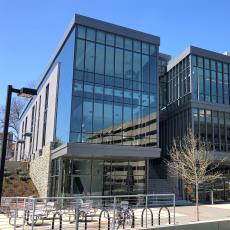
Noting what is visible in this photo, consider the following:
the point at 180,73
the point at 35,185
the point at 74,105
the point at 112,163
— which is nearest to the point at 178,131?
the point at 180,73

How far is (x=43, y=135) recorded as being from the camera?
3328 cm

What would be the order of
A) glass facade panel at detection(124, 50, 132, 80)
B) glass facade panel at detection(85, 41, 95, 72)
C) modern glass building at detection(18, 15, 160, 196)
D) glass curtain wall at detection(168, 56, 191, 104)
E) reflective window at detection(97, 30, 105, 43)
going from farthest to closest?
glass curtain wall at detection(168, 56, 191, 104) → glass facade panel at detection(124, 50, 132, 80) → reflective window at detection(97, 30, 105, 43) → glass facade panel at detection(85, 41, 95, 72) → modern glass building at detection(18, 15, 160, 196)

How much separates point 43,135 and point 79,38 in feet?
37.8

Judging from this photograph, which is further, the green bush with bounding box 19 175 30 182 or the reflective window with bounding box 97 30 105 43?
the green bush with bounding box 19 175 30 182

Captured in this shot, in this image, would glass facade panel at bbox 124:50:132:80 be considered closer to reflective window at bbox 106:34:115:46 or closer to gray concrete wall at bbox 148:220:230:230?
reflective window at bbox 106:34:115:46

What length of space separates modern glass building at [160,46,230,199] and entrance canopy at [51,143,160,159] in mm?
6701

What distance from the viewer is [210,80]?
32.7 meters

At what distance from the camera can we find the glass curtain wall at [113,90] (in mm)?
25062

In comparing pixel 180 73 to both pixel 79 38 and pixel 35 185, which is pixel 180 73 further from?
pixel 35 185

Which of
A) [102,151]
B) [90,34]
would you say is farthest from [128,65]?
[102,151]

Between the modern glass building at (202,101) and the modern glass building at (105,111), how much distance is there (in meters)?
4.97

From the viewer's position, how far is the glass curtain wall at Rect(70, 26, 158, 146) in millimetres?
25062

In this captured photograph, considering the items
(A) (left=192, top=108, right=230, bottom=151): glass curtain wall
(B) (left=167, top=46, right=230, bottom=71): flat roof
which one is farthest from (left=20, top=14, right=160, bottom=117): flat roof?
(A) (left=192, top=108, right=230, bottom=151): glass curtain wall

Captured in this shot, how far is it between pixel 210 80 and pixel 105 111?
12.5 meters
